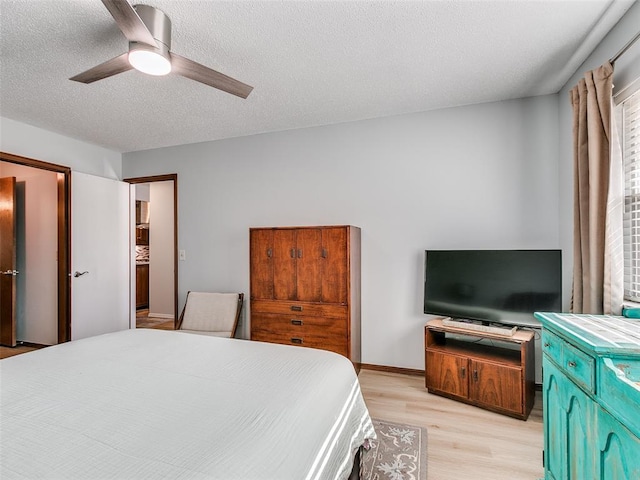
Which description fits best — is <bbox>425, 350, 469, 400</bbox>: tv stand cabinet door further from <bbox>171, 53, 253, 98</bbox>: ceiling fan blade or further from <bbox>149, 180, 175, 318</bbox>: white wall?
<bbox>149, 180, 175, 318</bbox>: white wall

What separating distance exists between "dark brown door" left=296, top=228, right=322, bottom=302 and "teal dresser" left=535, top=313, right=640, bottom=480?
1813 millimetres

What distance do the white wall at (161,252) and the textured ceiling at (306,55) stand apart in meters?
2.51

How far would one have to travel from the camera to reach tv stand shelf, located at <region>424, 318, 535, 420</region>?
7.75 ft

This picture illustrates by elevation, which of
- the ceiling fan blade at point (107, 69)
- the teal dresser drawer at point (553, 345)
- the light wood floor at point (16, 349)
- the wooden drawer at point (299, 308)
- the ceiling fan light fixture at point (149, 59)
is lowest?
the light wood floor at point (16, 349)

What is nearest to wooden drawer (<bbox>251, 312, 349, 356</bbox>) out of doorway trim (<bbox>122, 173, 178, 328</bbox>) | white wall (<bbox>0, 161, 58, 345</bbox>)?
doorway trim (<bbox>122, 173, 178, 328</bbox>)

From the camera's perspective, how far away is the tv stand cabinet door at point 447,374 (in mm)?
2584

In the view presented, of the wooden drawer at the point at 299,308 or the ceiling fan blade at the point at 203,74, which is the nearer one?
the ceiling fan blade at the point at 203,74

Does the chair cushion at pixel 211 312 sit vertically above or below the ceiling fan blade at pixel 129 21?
below

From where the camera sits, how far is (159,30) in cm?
175

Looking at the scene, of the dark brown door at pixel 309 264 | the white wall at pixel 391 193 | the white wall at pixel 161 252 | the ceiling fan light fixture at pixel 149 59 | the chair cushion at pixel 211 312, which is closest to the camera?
the ceiling fan light fixture at pixel 149 59

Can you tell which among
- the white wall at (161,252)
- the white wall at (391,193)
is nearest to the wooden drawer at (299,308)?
the white wall at (391,193)

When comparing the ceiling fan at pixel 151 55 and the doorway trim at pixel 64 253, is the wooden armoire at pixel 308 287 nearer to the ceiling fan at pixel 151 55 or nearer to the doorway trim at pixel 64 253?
the ceiling fan at pixel 151 55

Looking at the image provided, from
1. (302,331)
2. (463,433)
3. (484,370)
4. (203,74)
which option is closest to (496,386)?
(484,370)

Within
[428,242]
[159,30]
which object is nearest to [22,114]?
[159,30]
